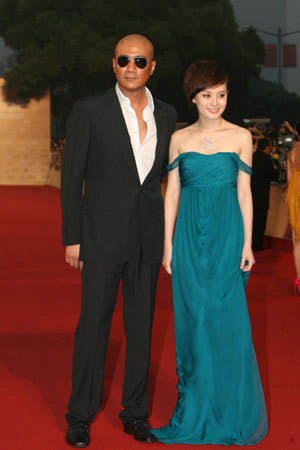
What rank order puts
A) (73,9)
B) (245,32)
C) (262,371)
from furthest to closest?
(245,32) → (73,9) → (262,371)

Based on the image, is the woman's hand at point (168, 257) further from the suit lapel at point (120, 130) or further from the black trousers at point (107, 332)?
the suit lapel at point (120, 130)

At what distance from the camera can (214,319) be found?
4203 mm

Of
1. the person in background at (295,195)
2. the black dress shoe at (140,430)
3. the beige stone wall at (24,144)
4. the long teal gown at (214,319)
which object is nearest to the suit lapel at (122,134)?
the long teal gown at (214,319)

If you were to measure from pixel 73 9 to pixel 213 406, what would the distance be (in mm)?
40744

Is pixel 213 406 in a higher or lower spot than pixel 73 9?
lower

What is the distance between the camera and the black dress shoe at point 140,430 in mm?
4191

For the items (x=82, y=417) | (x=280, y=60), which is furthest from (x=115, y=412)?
(x=280, y=60)

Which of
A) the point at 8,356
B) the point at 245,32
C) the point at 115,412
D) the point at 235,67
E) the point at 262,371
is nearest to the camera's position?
A: the point at 115,412

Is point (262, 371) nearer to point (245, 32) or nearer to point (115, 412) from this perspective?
point (115, 412)

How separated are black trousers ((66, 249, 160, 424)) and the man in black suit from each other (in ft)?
26.1

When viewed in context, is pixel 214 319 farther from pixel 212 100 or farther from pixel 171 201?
pixel 212 100

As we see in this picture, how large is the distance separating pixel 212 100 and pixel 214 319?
1.09 meters

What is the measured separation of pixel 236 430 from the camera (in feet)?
13.7

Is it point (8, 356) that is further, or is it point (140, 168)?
point (8, 356)
